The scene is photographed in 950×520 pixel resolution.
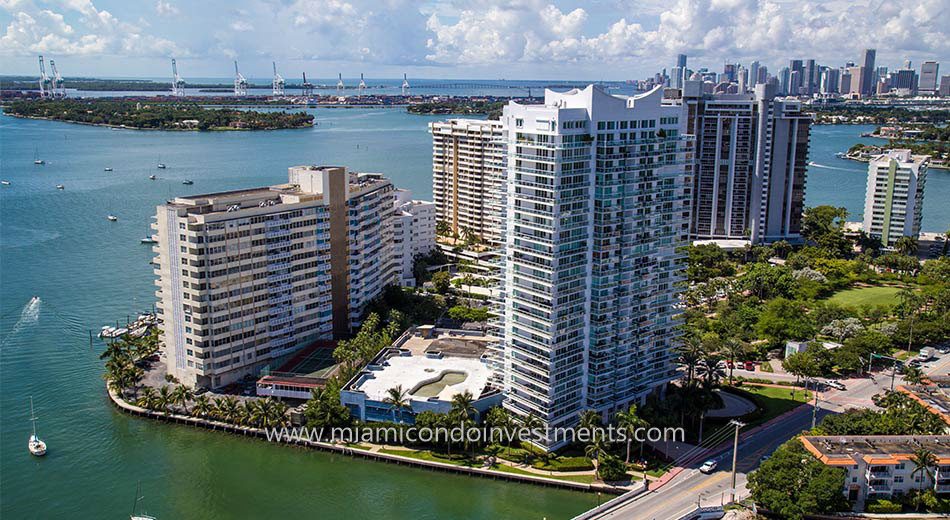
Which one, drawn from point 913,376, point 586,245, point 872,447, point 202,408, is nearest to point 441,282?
point 202,408

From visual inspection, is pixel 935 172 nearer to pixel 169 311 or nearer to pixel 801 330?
pixel 801 330

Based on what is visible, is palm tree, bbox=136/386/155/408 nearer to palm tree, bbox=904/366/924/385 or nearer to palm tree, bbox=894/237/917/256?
palm tree, bbox=904/366/924/385

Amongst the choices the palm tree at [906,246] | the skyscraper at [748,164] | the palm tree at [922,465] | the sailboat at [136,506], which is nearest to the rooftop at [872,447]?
the palm tree at [922,465]

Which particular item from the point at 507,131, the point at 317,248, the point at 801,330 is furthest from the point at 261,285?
the point at 801,330

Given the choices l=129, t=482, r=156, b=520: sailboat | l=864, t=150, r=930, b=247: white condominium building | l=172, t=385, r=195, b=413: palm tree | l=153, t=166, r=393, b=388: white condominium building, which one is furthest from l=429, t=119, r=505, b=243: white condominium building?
l=129, t=482, r=156, b=520: sailboat

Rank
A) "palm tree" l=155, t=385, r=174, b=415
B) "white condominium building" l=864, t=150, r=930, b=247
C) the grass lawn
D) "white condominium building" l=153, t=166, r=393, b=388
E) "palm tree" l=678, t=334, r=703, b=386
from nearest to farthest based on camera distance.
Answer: "palm tree" l=678, t=334, r=703, b=386 → "palm tree" l=155, t=385, r=174, b=415 → "white condominium building" l=153, t=166, r=393, b=388 → the grass lawn → "white condominium building" l=864, t=150, r=930, b=247

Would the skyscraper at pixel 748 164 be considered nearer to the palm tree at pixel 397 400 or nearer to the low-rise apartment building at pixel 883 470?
the low-rise apartment building at pixel 883 470
